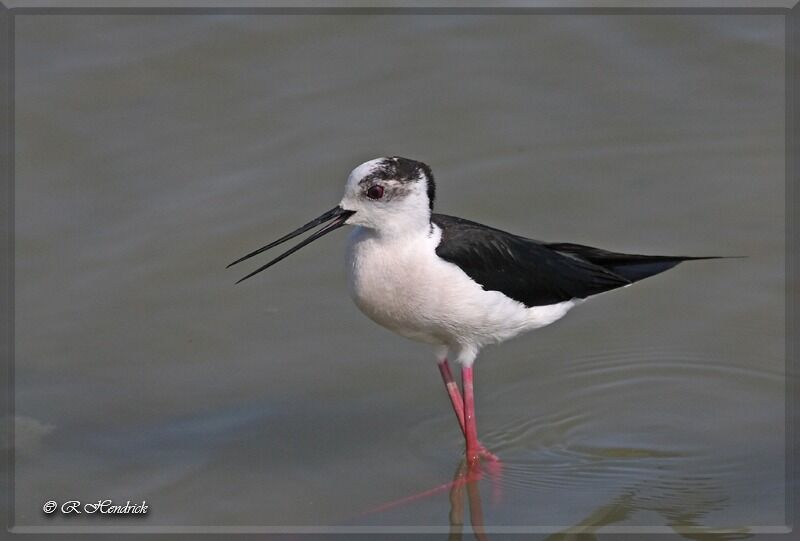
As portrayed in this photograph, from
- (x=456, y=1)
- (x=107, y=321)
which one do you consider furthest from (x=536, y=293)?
(x=456, y=1)

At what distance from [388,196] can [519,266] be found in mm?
793

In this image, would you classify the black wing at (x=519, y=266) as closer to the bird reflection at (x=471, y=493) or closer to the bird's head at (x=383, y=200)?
the bird's head at (x=383, y=200)

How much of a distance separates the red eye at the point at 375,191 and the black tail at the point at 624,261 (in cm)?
111

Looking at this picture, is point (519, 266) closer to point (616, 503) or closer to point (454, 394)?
point (454, 394)

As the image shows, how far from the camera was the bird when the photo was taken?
215 inches

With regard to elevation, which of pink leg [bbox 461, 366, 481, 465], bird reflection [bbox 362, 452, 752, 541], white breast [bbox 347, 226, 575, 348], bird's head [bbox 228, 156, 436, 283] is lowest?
bird reflection [bbox 362, 452, 752, 541]

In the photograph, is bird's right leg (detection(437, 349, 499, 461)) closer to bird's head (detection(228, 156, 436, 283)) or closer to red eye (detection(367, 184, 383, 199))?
bird's head (detection(228, 156, 436, 283))

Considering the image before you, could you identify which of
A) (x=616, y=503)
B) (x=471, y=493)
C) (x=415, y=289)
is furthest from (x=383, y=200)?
(x=616, y=503)

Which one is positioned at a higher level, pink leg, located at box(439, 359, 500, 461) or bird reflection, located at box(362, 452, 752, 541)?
pink leg, located at box(439, 359, 500, 461)

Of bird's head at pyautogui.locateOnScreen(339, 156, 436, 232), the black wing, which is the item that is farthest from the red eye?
the black wing

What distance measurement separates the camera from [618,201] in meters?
7.63

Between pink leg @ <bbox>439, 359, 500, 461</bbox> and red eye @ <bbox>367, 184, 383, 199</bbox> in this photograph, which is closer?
red eye @ <bbox>367, 184, 383, 199</bbox>

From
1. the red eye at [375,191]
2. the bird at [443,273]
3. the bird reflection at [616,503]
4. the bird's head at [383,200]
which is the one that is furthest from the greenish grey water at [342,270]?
the red eye at [375,191]

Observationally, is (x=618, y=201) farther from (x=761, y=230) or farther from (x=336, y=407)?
(x=336, y=407)
